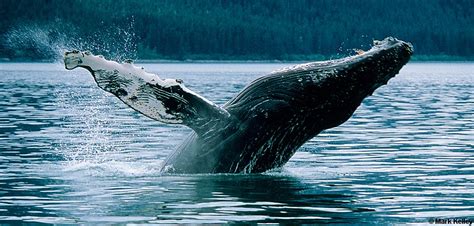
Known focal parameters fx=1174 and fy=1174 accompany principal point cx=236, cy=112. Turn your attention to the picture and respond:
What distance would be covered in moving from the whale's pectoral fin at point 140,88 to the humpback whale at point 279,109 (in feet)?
0.06

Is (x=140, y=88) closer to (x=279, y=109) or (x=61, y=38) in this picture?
(x=279, y=109)

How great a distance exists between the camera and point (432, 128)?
25.8 meters

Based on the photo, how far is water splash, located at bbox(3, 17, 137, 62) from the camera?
15788cm

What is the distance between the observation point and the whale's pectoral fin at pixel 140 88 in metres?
12.7

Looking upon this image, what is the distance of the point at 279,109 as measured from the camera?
13664 mm

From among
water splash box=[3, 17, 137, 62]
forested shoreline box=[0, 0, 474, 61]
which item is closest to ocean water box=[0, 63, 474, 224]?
forested shoreline box=[0, 0, 474, 61]

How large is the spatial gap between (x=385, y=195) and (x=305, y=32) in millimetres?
168062

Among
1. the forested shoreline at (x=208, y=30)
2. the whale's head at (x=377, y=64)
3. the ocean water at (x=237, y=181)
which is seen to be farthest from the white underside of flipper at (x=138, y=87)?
the forested shoreline at (x=208, y=30)

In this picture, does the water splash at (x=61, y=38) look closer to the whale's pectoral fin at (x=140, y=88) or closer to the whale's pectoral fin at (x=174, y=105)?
the whale's pectoral fin at (x=174, y=105)

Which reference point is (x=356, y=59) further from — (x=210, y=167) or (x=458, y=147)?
(x=458, y=147)

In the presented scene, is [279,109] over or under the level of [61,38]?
over

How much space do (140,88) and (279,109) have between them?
1.77 metres

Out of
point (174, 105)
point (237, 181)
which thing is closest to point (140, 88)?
point (174, 105)

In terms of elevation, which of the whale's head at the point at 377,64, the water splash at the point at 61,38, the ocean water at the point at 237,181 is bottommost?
the water splash at the point at 61,38
